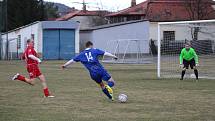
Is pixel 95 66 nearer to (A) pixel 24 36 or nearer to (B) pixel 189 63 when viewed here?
(B) pixel 189 63

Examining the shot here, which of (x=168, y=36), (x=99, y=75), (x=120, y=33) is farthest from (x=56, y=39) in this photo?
(x=99, y=75)

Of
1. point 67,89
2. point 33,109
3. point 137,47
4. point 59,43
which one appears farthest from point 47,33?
point 33,109

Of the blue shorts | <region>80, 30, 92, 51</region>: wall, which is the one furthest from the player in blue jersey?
<region>80, 30, 92, 51</region>: wall

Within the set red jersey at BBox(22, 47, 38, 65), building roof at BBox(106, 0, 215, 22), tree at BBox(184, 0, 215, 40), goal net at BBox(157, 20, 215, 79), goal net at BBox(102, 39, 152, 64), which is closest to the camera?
red jersey at BBox(22, 47, 38, 65)

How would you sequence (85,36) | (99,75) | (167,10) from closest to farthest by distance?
(99,75) → (85,36) → (167,10)

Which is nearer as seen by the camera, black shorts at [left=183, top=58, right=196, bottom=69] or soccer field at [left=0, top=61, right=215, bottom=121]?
soccer field at [left=0, top=61, right=215, bottom=121]

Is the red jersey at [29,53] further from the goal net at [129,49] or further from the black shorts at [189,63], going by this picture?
the goal net at [129,49]

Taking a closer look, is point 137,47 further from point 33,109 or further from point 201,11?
point 33,109

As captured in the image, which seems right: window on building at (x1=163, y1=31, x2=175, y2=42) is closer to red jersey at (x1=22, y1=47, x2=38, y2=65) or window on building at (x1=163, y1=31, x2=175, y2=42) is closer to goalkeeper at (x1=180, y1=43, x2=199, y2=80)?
goalkeeper at (x1=180, y1=43, x2=199, y2=80)

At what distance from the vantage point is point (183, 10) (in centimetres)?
7925

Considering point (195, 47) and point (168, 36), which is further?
point (168, 36)

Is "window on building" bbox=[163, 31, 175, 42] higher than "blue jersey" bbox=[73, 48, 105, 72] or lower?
higher

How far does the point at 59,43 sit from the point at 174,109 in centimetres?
4590

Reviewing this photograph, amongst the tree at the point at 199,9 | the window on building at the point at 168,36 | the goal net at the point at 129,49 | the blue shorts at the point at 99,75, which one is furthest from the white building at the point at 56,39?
the blue shorts at the point at 99,75
